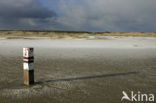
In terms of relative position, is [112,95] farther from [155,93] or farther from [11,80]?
[11,80]

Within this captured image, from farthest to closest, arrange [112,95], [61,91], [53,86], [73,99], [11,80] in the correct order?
[11,80] → [53,86] → [61,91] → [112,95] → [73,99]

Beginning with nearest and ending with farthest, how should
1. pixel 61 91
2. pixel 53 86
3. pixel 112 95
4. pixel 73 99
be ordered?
1. pixel 73 99
2. pixel 112 95
3. pixel 61 91
4. pixel 53 86

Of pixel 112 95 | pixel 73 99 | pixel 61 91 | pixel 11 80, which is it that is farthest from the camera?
pixel 11 80

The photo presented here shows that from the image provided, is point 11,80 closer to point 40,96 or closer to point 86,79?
point 40,96

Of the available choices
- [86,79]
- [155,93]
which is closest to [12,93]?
[86,79]

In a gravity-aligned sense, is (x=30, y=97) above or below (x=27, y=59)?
below

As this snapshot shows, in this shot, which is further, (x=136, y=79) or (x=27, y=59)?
(x=136, y=79)

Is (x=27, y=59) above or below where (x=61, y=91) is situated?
above

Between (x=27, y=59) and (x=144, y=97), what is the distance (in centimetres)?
339

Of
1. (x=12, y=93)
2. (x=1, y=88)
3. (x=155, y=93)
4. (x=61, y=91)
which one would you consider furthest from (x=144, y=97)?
(x=1, y=88)

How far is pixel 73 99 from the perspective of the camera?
155 inches

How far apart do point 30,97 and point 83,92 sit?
4.36 feet

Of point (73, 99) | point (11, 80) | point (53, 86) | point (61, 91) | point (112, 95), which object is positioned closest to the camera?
point (73, 99)

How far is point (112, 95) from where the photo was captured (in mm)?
4227
